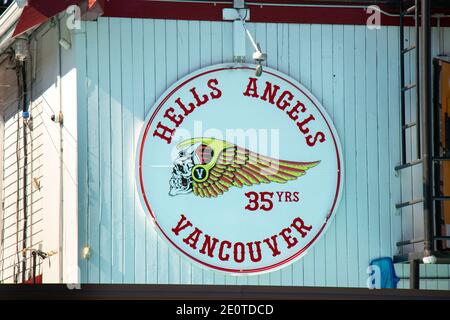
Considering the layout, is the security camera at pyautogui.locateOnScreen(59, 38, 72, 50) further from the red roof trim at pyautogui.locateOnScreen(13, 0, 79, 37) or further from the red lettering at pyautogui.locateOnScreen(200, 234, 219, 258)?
the red lettering at pyautogui.locateOnScreen(200, 234, 219, 258)

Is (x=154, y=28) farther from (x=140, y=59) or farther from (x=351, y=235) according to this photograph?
(x=351, y=235)

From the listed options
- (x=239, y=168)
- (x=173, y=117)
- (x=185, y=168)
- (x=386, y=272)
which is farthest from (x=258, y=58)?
(x=386, y=272)

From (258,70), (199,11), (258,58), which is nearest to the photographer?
(258,58)

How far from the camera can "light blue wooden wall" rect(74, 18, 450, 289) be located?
1658 centimetres

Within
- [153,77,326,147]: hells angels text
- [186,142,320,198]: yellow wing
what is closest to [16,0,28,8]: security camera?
[153,77,326,147]: hells angels text

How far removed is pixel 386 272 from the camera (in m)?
17.1

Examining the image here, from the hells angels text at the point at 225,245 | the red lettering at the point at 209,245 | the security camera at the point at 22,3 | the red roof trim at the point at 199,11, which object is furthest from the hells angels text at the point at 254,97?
the security camera at the point at 22,3

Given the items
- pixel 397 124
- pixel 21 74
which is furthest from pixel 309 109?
pixel 21 74

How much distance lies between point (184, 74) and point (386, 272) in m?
3.38

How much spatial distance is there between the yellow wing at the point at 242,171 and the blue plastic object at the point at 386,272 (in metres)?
1.40

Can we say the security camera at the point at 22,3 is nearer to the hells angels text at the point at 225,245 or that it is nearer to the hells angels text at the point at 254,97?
the hells angels text at the point at 254,97

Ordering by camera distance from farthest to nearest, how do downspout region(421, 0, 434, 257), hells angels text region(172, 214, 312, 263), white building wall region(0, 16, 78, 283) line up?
hells angels text region(172, 214, 312, 263), white building wall region(0, 16, 78, 283), downspout region(421, 0, 434, 257)

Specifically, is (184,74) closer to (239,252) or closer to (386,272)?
(239,252)

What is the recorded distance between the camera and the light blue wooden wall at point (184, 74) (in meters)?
16.6
